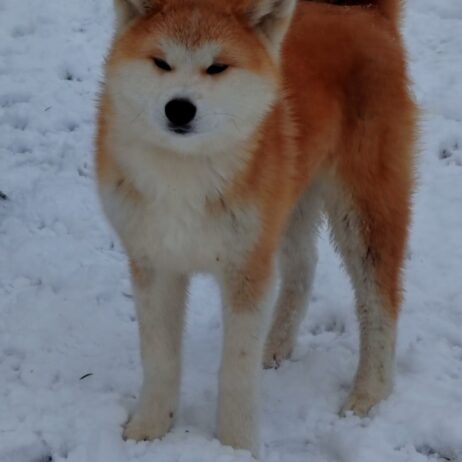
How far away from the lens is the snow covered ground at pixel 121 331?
3.73 m

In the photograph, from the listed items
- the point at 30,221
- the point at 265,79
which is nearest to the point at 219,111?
the point at 265,79

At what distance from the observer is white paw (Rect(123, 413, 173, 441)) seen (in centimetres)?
368

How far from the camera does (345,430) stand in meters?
3.88

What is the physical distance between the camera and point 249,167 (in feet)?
11.1

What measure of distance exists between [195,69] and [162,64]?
12 cm

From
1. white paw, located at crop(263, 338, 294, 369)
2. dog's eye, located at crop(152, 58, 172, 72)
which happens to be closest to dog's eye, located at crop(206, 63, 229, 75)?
dog's eye, located at crop(152, 58, 172, 72)

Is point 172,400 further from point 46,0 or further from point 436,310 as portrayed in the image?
point 46,0

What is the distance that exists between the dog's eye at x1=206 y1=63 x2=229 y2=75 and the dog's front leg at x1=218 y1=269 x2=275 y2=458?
81 centimetres

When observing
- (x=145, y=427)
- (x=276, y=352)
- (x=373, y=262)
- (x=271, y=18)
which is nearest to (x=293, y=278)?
(x=276, y=352)

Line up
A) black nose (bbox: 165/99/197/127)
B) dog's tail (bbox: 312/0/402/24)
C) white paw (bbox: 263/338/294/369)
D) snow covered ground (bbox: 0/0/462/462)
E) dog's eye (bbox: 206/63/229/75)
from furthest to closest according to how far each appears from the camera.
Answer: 1. white paw (bbox: 263/338/294/369)
2. dog's tail (bbox: 312/0/402/24)
3. snow covered ground (bbox: 0/0/462/462)
4. dog's eye (bbox: 206/63/229/75)
5. black nose (bbox: 165/99/197/127)

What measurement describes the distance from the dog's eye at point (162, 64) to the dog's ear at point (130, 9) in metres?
0.25

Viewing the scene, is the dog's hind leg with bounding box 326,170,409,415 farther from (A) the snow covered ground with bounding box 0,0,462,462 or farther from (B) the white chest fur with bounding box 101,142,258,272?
(B) the white chest fur with bounding box 101,142,258,272

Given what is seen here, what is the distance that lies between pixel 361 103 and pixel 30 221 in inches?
90.3

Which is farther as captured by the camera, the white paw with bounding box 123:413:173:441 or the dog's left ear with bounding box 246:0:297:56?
the white paw with bounding box 123:413:173:441
